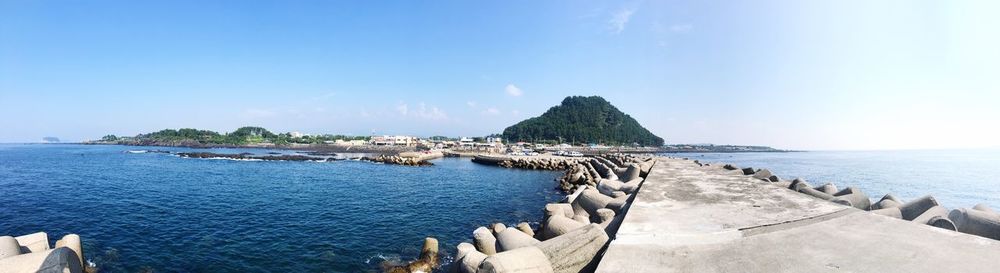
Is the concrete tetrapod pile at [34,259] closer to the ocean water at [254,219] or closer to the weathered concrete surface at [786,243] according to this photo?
the ocean water at [254,219]

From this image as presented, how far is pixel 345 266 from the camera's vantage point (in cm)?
1005

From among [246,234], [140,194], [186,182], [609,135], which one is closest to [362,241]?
[246,234]

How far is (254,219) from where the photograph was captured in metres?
15.3

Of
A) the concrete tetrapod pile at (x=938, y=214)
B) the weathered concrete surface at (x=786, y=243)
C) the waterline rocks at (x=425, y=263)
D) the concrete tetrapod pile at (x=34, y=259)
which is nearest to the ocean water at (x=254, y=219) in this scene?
the waterline rocks at (x=425, y=263)

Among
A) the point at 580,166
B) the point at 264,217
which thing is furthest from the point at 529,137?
the point at 264,217

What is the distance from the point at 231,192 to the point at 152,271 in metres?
15.1

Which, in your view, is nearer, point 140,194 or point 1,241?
point 1,241

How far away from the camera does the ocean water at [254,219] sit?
10562mm

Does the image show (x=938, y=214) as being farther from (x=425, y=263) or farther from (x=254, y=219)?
(x=254, y=219)

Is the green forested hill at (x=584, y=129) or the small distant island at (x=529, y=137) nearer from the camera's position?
the small distant island at (x=529, y=137)

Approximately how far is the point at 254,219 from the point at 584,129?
535 feet

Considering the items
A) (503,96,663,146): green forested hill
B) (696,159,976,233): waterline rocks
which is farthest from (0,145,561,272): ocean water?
(503,96,663,146): green forested hill

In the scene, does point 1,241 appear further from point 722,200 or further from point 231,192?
point 231,192

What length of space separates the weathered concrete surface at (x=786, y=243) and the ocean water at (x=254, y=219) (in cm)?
591
